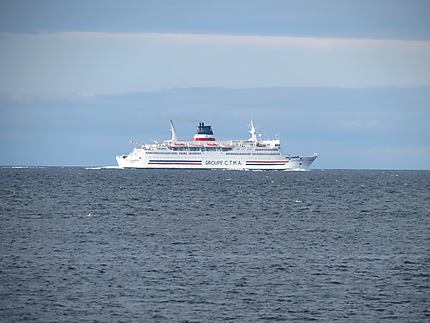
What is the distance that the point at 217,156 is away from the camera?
627 feet

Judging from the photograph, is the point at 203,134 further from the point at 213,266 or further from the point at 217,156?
the point at 213,266

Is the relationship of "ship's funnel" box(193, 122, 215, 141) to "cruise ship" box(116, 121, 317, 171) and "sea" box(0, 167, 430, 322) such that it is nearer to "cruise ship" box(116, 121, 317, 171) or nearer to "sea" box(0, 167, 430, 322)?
"cruise ship" box(116, 121, 317, 171)

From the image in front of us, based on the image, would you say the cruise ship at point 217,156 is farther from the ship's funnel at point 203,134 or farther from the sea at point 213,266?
the sea at point 213,266

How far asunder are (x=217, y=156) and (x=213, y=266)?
158m

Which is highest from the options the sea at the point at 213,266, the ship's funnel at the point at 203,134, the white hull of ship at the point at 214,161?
the ship's funnel at the point at 203,134

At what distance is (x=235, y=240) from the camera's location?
4306cm

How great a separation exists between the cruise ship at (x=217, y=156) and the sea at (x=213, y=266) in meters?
124

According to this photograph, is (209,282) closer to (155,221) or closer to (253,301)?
(253,301)

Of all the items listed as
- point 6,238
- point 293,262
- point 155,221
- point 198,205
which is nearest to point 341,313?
point 293,262

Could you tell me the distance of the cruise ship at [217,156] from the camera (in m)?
186

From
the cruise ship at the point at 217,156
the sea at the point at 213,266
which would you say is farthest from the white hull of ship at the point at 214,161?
the sea at the point at 213,266

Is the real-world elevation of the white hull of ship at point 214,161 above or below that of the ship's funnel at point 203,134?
below

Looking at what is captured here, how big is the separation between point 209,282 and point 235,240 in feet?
43.3

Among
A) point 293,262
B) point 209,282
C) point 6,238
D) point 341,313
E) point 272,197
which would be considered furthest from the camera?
point 272,197
